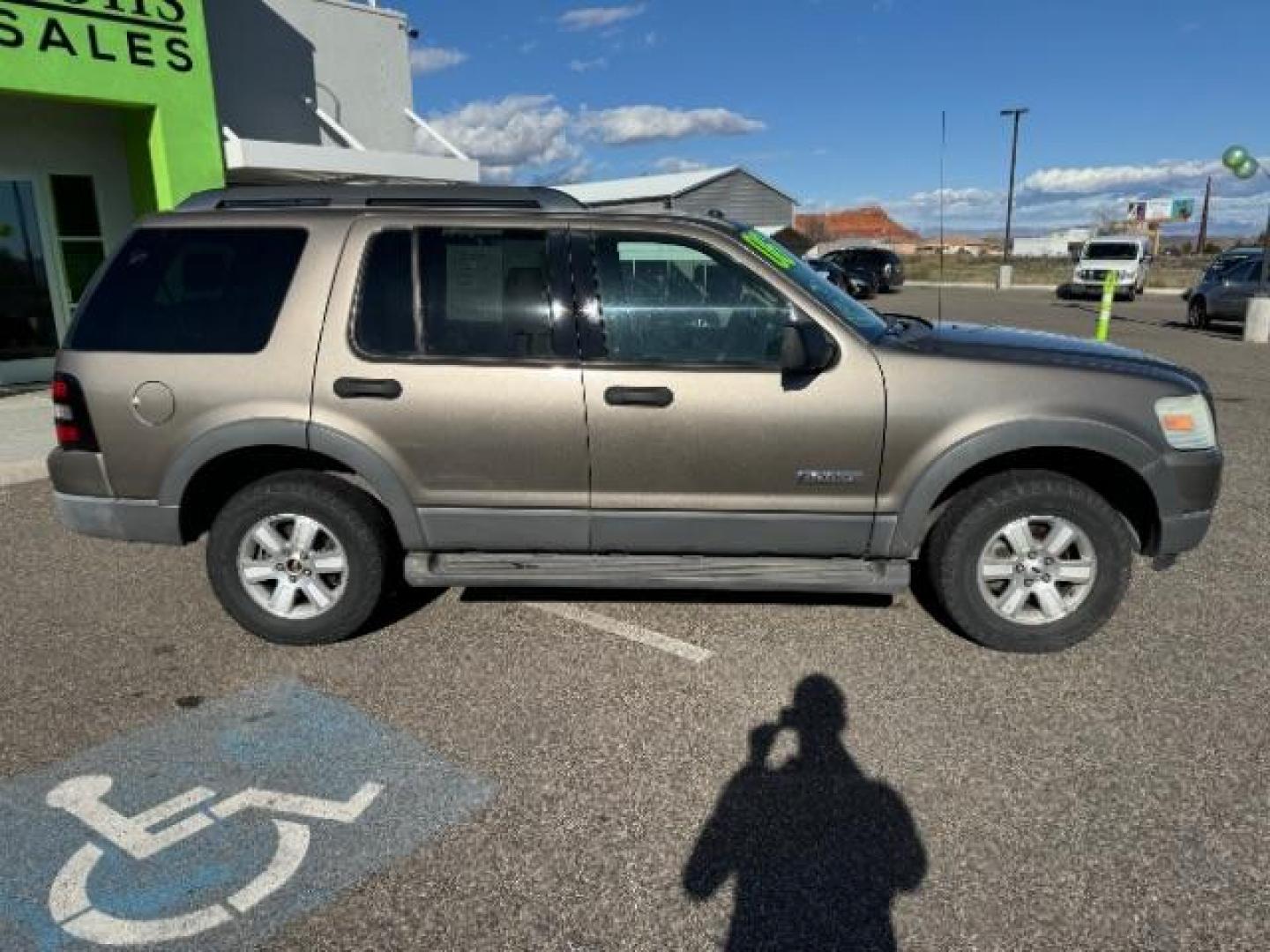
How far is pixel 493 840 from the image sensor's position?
8.46 ft

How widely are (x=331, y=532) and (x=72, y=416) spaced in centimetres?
122

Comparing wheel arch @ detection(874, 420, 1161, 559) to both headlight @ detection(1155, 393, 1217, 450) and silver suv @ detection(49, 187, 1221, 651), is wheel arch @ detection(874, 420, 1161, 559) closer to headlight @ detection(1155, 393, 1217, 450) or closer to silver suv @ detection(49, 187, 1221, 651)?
silver suv @ detection(49, 187, 1221, 651)

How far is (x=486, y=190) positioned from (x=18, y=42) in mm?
7423

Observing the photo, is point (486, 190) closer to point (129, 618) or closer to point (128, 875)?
point (129, 618)

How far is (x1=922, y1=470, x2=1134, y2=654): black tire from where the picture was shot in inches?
141

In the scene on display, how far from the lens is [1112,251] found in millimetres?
28453

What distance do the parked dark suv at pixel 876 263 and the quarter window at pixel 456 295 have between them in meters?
30.1

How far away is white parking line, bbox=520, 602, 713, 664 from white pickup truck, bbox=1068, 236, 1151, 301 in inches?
1106

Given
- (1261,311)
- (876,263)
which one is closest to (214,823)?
(1261,311)

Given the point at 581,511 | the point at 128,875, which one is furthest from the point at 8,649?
the point at 581,511

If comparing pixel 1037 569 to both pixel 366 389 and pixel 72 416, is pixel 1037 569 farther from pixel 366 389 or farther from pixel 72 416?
pixel 72 416

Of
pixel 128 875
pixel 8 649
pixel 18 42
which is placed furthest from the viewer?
pixel 18 42

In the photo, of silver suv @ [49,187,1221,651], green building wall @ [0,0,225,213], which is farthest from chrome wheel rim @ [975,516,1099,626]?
Result: green building wall @ [0,0,225,213]

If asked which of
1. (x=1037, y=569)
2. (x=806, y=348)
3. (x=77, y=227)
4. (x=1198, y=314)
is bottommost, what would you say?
(x=1037, y=569)
